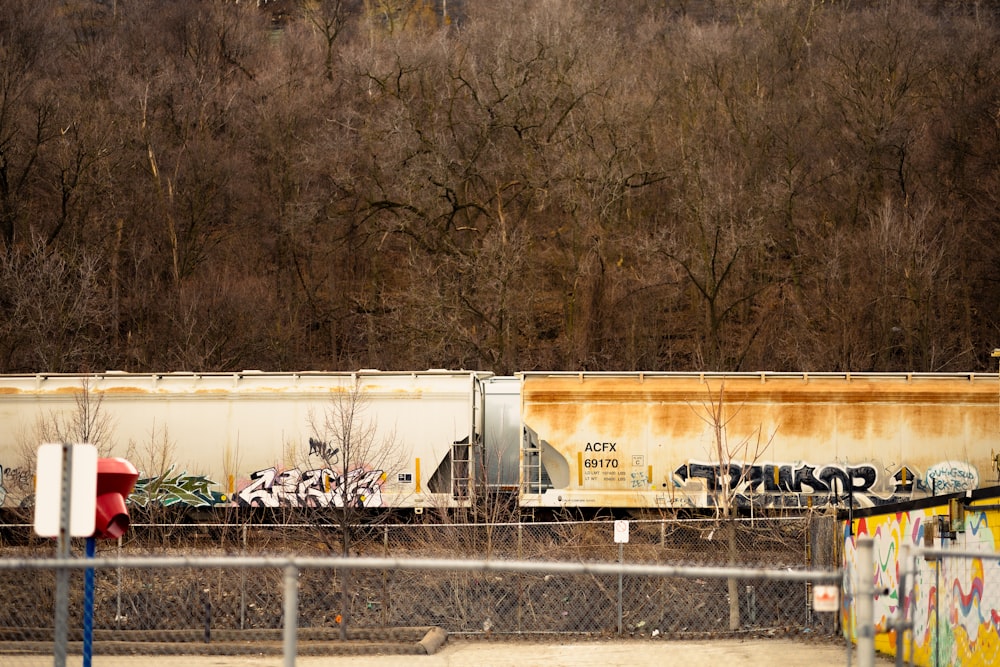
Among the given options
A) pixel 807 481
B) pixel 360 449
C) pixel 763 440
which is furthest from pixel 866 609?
pixel 807 481

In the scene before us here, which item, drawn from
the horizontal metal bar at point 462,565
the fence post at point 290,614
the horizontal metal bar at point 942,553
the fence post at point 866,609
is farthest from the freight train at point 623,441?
the fence post at point 866,609

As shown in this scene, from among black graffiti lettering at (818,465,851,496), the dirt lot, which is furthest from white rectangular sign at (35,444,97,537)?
black graffiti lettering at (818,465,851,496)

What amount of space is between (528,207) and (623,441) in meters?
20.5

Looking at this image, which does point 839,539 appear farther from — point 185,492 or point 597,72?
point 597,72

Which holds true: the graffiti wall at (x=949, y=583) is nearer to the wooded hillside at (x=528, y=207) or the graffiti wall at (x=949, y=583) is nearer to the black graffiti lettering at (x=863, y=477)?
the black graffiti lettering at (x=863, y=477)

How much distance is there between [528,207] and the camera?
43.0 metres

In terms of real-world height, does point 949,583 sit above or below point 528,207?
below

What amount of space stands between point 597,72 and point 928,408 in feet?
77.0

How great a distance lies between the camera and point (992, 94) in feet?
144

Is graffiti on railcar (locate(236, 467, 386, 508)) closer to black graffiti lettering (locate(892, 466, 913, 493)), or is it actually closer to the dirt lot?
the dirt lot

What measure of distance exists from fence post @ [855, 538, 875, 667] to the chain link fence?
10039 millimetres

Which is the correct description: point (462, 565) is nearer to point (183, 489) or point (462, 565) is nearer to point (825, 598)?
point (825, 598)

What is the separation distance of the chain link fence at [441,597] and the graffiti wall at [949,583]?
7.68 ft

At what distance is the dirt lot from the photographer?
13898 millimetres
